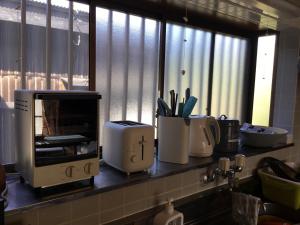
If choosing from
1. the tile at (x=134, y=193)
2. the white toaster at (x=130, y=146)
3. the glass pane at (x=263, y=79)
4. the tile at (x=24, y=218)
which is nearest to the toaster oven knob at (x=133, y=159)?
the white toaster at (x=130, y=146)

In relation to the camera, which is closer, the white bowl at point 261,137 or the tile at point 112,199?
the tile at point 112,199

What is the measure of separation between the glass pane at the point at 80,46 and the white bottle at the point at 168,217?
699 millimetres

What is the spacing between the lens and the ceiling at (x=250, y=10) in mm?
1546

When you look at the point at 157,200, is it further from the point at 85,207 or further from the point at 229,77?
the point at 229,77

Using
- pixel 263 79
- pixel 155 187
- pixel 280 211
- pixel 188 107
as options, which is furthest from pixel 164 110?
pixel 263 79

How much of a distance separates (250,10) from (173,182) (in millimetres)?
1114

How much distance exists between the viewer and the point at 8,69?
117 centimetres

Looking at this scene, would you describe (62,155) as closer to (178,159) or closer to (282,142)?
(178,159)

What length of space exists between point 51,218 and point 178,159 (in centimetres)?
69

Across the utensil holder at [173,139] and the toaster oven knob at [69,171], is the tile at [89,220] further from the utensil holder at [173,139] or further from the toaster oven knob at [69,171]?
the utensil holder at [173,139]

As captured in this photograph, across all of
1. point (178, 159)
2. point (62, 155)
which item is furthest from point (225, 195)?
point (62, 155)

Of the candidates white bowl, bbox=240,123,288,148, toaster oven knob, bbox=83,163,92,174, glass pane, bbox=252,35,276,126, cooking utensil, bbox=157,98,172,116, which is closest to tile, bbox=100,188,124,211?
toaster oven knob, bbox=83,163,92,174

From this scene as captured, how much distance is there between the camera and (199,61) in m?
2.01

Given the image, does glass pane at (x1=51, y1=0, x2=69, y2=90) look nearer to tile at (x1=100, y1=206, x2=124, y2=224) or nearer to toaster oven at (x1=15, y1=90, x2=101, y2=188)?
toaster oven at (x1=15, y1=90, x2=101, y2=188)
